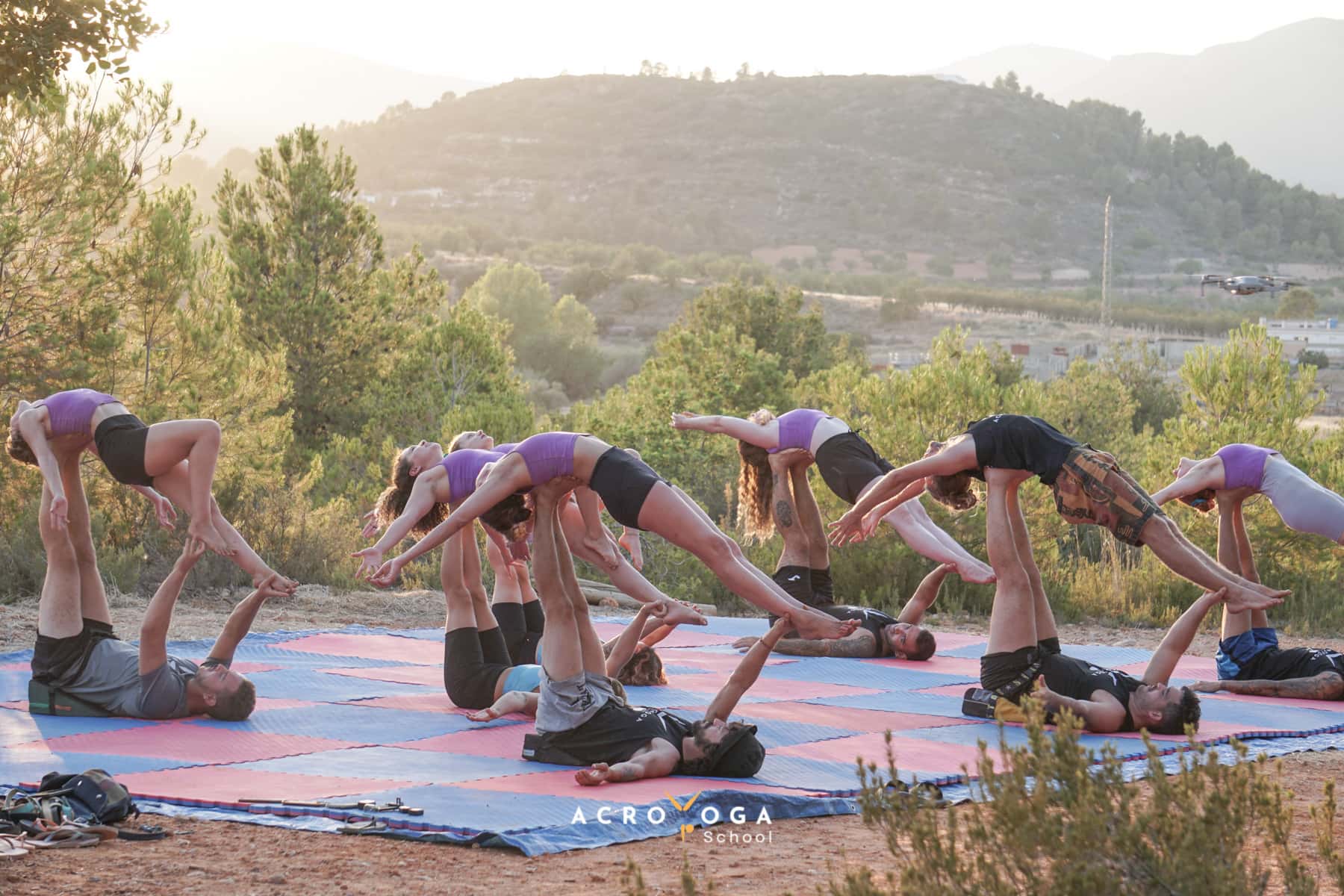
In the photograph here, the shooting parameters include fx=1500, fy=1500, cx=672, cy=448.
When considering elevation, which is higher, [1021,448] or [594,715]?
[1021,448]

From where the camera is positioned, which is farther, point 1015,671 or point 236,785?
point 1015,671

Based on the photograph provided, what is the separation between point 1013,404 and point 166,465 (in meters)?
9.21

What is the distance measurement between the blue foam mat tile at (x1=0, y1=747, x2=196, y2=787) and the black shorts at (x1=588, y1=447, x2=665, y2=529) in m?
1.84

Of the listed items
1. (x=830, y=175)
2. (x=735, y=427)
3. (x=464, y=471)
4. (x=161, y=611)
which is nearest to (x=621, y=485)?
(x=464, y=471)

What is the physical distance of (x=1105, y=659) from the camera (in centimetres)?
888

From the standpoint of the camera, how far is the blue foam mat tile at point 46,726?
6.00 meters

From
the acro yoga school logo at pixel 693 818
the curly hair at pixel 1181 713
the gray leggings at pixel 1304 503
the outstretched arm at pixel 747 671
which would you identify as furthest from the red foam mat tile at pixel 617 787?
the gray leggings at pixel 1304 503

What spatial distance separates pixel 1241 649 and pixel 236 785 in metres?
5.06

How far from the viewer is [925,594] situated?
8617 mm

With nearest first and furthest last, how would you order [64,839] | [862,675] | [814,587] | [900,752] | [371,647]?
1. [64,839]
2. [900,752]
3. [862,675]
4. [814,587]
5. [371,647]

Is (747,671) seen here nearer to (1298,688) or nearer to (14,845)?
(14,845)

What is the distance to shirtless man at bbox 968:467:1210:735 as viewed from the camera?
6.27 meters

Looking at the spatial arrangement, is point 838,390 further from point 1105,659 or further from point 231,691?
point 231,691

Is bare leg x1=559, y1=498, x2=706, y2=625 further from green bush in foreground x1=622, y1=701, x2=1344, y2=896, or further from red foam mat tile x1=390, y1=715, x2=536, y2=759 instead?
green bush in foreground x1=622, y1=701, x2=1344, y2=896
